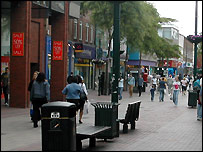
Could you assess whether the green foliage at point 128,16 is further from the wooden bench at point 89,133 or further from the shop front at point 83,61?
the shop front at point 83,61

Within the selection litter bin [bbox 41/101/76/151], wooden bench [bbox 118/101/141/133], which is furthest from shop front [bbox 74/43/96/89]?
litter bin [bbox 41/101/76/151]

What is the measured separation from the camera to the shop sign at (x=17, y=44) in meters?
4.23

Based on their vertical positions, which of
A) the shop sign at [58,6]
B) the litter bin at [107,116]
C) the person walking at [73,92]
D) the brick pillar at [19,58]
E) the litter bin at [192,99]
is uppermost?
the shop sign at [58,6]

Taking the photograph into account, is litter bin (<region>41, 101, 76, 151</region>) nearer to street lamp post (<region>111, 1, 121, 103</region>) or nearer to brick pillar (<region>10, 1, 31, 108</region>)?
street lamp post (<region>111, 1, 121, 103</region>)

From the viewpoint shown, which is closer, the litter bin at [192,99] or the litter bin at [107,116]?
the litter bin at [107,116]

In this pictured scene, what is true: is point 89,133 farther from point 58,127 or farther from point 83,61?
point 83,61

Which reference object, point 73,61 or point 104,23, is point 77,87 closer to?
point 104,23

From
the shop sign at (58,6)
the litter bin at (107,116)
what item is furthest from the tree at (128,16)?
the litter bin at (107,116)

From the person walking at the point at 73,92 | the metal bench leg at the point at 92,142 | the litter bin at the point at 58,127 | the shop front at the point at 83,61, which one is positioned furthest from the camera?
the shop front at the point at 83,61

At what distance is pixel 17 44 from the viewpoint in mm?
4301

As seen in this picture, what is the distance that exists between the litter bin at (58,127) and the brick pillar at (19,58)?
278 centimetres

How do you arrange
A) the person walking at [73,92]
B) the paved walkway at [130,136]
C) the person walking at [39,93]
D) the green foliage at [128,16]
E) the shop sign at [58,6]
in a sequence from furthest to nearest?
the person walking at [73,92], the person walking at [39,93], the green foliage at [128,16], the paved walkway at [130,136], the shop sign at [58,6]

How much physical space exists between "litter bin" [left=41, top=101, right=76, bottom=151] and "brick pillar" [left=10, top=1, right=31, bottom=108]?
109 inches

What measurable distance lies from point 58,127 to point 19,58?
3298 millimetres
